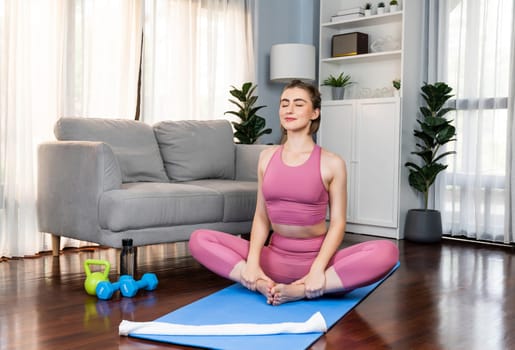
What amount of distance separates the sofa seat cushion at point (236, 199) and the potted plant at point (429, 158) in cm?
150

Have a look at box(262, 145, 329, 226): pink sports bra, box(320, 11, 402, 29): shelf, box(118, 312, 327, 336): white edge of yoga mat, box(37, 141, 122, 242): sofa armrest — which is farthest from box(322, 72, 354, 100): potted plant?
box(118, 312, 327, 336): white edge of yoga mat

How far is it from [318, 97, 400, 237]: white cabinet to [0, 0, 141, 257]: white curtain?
1.69 metres

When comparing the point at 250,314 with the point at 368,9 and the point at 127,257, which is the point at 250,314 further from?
the point at 368,9

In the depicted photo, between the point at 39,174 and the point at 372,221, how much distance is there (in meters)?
2.52

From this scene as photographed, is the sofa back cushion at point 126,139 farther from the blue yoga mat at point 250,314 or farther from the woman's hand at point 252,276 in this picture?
the woman's hand at point 252,276

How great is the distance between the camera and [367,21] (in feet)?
17.2

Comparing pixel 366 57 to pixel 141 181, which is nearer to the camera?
pixel 141 181

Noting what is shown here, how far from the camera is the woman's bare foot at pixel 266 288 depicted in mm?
2445

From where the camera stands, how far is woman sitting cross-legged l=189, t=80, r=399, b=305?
247 centimetres

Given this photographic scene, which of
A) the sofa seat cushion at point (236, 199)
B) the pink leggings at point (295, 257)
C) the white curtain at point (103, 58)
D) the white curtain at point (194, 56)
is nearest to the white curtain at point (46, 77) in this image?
the white curtain at point (103, 58)

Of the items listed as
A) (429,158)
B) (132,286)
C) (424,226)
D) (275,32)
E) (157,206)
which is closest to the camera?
(132,286)

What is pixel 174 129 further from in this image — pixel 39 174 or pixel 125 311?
pixel 125 311

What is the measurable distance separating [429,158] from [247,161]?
55.9 inches

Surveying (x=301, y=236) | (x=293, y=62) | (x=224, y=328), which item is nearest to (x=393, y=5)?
(x=293, y=62)
